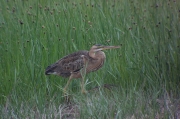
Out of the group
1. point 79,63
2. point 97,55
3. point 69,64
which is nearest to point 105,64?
point 97,55

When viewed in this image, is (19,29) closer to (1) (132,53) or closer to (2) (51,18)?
(2) (51,18)

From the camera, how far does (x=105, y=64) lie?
24.9 ft

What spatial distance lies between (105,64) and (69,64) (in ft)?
2.04

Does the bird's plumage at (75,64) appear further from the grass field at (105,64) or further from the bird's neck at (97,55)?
the grass field at (105,64)

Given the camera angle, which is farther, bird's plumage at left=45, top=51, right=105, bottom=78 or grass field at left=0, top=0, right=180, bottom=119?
bird's plumage at left=45, top=51, right=105, bottom=78

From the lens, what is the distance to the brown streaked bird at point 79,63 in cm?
720

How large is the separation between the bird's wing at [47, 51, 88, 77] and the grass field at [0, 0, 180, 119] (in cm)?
22

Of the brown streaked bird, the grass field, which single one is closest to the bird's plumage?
the brown streaked bird

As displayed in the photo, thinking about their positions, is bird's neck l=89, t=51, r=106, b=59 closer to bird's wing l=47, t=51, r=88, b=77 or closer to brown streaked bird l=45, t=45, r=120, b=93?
brown streaked bird l=45, t=45, r=120, b=93

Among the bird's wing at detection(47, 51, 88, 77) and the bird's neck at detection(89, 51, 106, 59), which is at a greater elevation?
the bird's neck at detection(89, 51, 106, 59)

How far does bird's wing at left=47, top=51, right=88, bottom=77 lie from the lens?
23.7 ft

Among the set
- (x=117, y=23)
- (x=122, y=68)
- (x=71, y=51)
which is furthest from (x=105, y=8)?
(x=122, y=68)

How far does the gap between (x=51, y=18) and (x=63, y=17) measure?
8.2 inches

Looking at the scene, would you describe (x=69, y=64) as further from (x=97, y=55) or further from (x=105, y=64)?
(x=105, y=64)
